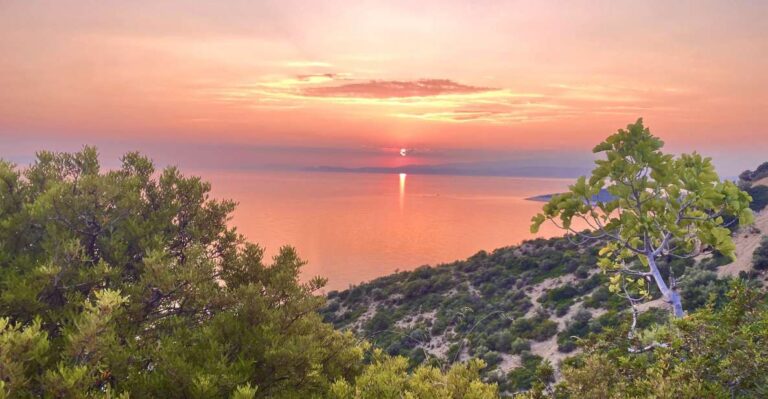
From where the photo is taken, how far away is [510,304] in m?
39.7

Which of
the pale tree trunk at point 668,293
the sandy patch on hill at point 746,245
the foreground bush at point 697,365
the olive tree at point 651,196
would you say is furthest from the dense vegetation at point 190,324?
the sandy patch on hill at point 746,245

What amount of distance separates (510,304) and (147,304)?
36308 millimetres

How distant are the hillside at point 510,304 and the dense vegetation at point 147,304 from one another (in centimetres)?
1134

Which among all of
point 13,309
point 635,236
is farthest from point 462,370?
point 13,309

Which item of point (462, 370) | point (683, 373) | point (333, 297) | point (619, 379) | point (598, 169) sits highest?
point (598, 169)

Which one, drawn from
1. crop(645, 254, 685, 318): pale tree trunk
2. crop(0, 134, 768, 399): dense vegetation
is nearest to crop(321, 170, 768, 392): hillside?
crop(0, 134, 768, 399): dense vegetation

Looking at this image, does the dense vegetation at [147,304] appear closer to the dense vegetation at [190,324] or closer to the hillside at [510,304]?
the dense vegetation at [190,324]

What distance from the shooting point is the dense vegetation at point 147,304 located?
6246 millimetres

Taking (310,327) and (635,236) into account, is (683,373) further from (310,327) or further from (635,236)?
(310,327)

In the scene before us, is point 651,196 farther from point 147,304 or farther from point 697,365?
point 147,304

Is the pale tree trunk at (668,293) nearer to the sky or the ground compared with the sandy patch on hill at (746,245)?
nearer to the sky

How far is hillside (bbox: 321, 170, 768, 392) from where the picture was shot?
91.8 ft

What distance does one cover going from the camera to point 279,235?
159625mm

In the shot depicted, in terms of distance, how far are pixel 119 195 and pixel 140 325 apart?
265cm
